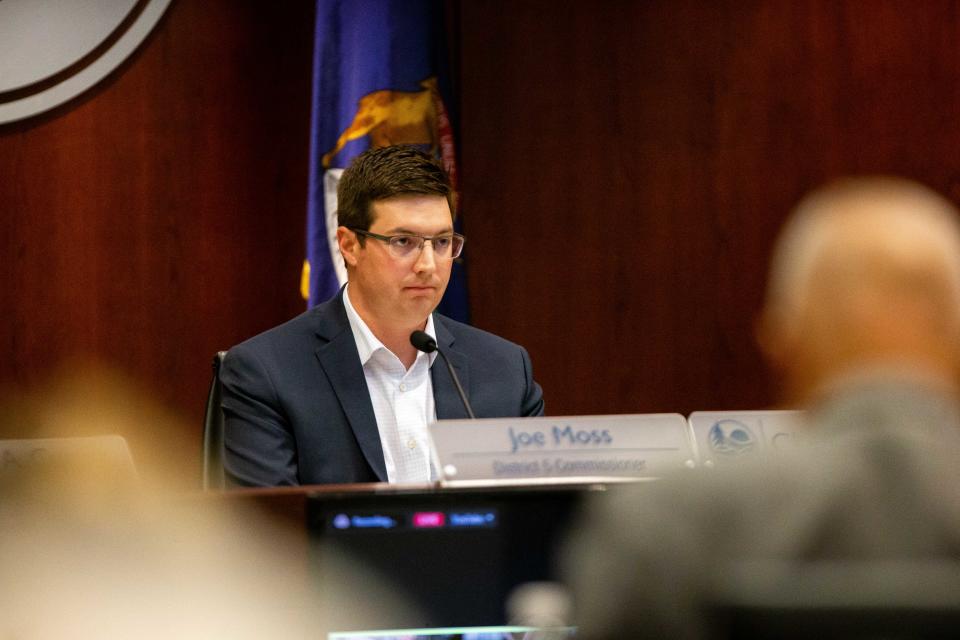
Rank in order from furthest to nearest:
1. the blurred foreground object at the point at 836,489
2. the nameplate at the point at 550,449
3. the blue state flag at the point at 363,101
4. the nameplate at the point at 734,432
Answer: the blue state flag at the point at 363,101 < the nameplate at the point at 734,432 < the nameplate at the point at 550,449 < the blurred foreground object at the point at 836,489

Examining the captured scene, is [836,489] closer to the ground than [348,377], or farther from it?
closer to the ground

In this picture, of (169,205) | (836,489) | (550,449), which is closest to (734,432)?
(550,449)

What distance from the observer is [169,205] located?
4332 mm

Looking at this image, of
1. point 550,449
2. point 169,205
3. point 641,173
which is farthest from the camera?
point 641,173

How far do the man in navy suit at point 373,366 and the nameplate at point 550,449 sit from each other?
87 cm

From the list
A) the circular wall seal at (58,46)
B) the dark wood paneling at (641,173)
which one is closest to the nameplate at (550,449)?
the dark wood paneling at (641,173)

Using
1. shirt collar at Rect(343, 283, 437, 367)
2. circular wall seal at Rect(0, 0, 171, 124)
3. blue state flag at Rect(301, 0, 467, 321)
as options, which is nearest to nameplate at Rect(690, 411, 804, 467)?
shirt collar at Rect(343, 283, 437, 367)

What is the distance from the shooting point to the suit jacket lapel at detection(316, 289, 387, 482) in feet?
9.04

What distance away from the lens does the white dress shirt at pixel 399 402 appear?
2.84 metres

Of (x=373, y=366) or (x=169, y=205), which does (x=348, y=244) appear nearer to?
(x=373, y=366)

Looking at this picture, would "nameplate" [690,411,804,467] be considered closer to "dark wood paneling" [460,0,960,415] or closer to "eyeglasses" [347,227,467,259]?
"eyeglasses" [347,227,467,259]

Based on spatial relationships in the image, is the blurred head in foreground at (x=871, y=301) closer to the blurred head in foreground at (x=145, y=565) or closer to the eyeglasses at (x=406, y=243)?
the blurred head in foreground at (x=145, y=565)

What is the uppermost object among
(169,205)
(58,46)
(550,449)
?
(58,46)

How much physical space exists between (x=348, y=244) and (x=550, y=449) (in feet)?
4.60
